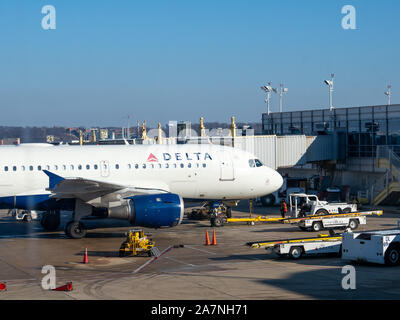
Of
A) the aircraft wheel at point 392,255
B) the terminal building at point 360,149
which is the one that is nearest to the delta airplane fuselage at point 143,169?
the aircraft wheel at point 392,255

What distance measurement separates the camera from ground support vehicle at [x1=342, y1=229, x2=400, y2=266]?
2323 centimetres

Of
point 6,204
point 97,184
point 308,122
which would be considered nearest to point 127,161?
point 97,184

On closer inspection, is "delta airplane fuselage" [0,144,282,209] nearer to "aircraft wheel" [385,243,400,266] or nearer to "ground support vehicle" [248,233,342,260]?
"ground support vehicle" [248,233,342,260]

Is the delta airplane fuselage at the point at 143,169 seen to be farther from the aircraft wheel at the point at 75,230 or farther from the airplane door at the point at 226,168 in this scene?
the aircraft wheel at the point at 75,230

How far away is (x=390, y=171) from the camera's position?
47375 mm

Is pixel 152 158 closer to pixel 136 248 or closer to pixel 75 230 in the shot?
pixel 75 230

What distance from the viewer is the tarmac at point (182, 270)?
62.0 ft

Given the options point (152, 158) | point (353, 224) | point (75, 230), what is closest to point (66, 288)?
point (75, 230)

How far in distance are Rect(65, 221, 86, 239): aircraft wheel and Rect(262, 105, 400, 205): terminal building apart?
930 inches

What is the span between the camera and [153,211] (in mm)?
29703

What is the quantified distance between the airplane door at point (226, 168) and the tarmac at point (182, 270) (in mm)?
3142

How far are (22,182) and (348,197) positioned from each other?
1132 inches

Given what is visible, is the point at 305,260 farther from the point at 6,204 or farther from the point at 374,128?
the point at 374,128

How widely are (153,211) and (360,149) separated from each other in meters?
27.4
